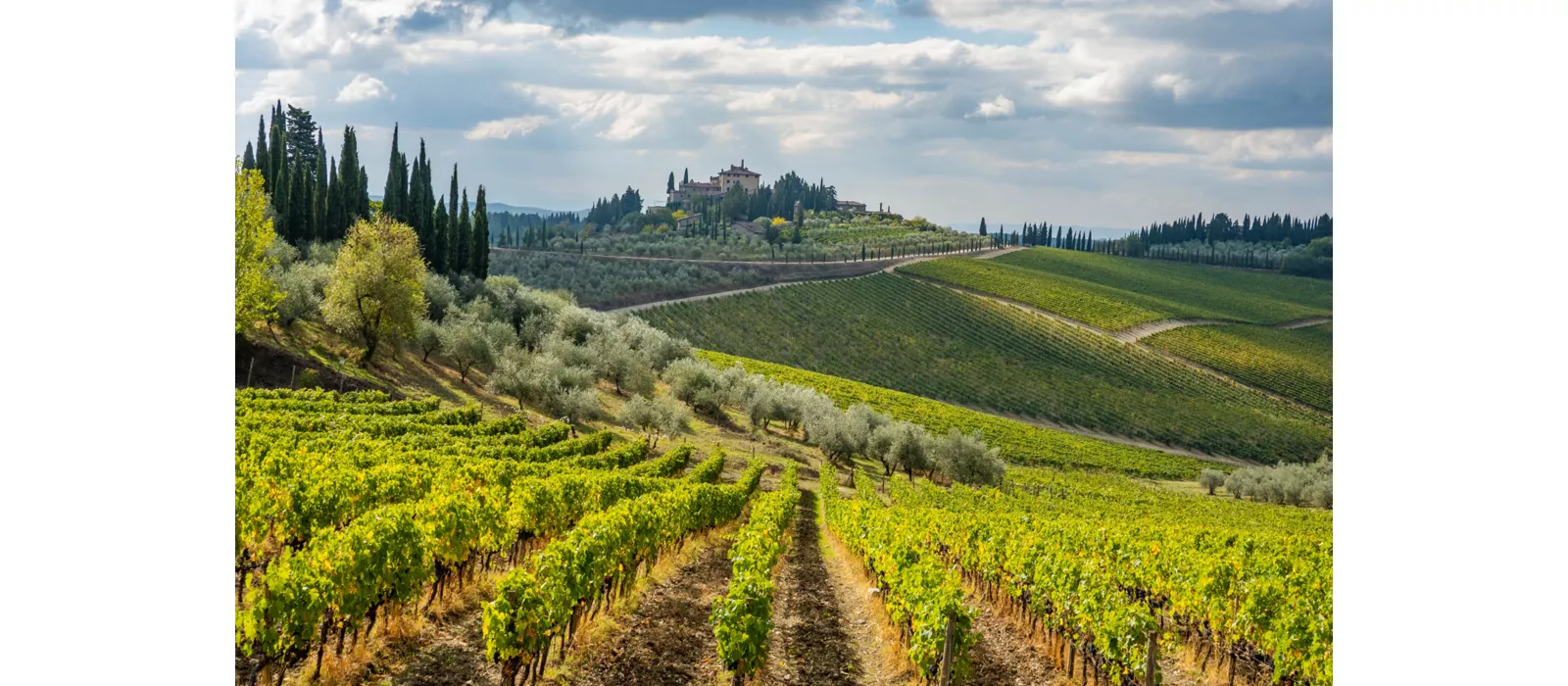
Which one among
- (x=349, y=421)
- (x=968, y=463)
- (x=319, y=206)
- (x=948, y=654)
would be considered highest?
(x=319, y=206)

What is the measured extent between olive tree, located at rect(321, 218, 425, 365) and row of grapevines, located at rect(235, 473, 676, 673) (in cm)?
1802

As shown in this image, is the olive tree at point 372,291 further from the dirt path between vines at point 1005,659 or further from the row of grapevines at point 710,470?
the dirt path between vines at point 1005,659

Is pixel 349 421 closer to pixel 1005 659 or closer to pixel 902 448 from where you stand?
pixel 1005 659

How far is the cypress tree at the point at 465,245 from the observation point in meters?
43.4

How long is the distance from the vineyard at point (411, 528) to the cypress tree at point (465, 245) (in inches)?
873

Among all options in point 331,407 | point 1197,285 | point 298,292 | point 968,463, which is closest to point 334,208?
point 298,292

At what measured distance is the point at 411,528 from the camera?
935cm

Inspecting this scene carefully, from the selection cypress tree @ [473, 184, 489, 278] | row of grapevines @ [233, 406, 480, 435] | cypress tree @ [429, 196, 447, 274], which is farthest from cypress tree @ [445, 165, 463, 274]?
row of grapevines @ [233, 406, 480, 435]

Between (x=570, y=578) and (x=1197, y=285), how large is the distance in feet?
335

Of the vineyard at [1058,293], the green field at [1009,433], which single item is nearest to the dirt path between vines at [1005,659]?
the green field at [1009,433]

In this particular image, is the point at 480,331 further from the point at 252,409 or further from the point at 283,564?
the point at 283,564

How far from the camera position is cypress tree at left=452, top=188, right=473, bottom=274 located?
4344 cm

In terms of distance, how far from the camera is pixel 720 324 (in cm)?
6234
